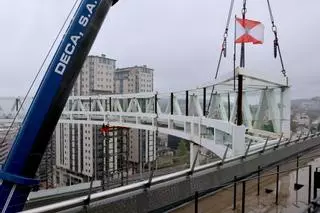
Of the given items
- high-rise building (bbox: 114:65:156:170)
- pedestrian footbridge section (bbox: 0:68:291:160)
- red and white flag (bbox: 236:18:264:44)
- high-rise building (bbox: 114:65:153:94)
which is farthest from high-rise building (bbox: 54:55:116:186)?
red and white flag (bbox: 236:18:264:44)

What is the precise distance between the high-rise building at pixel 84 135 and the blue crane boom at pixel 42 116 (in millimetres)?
23027

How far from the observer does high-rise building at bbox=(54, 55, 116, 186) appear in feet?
94.2

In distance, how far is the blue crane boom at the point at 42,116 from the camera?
3486 millimetres

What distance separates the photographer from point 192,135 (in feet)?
35.4

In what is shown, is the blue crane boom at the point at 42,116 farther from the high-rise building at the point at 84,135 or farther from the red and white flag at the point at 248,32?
the high-rise building at the point at 84,135

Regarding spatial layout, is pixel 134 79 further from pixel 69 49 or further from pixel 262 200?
pixel 69 49

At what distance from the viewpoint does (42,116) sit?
3637 mm

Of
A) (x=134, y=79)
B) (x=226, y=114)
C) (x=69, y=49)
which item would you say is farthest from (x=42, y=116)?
(x=134, y=79)

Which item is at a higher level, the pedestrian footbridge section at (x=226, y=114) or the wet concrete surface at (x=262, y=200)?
the pedestrian footbridge section at (x=226, y=114)

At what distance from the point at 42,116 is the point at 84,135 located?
2716cm

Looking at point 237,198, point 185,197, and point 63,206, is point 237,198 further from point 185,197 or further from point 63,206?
point 63,206

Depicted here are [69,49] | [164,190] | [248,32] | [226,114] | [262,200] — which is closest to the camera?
[164,190]

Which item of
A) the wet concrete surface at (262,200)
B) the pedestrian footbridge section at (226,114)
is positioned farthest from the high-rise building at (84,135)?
the wet concrete surface at (262,200)

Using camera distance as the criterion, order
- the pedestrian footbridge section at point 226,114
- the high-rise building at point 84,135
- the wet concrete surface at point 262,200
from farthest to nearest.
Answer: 1. the high-rise building at point 84,135
2. the pedestrian footbridge section at point 226,114
3. the wet concrete surface at point 262,200
